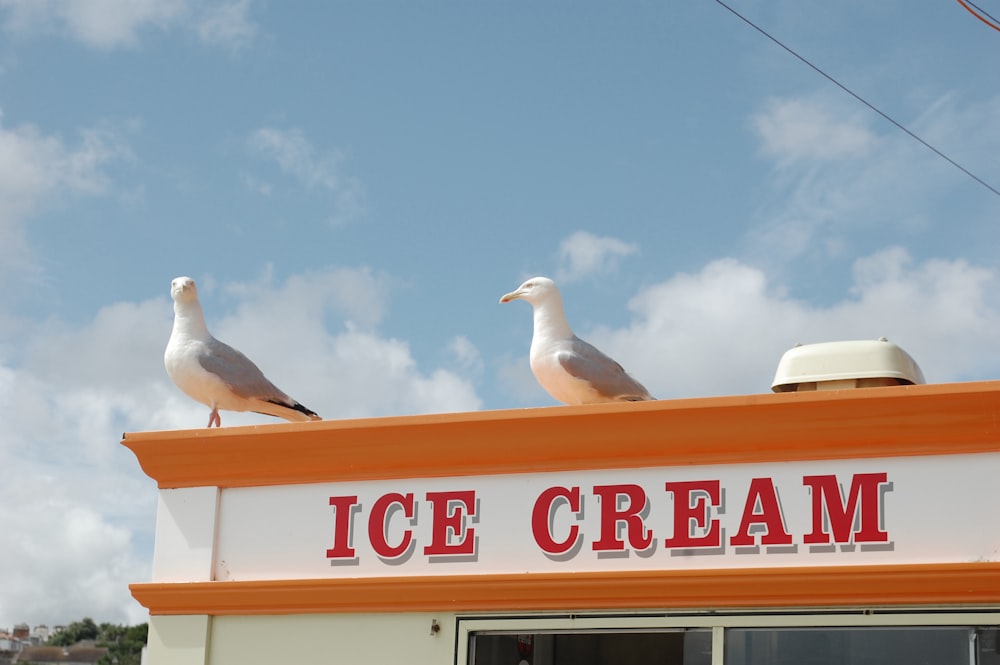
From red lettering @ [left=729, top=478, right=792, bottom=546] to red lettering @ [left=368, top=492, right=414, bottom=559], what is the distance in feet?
5.47

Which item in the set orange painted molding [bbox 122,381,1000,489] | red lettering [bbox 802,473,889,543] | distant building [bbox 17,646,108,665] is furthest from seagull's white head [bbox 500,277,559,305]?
distant building [bbox 17,646,108,665]

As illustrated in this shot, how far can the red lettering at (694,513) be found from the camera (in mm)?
6203

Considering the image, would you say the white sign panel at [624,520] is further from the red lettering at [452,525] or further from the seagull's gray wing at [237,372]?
the seagull's gray wing at [237,372]

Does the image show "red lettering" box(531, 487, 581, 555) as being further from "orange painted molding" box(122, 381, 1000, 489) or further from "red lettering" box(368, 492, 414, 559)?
"red lettering" box(368, 492, 414, 559)

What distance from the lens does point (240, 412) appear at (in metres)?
8.16

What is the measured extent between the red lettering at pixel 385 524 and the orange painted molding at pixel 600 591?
181 millimetres

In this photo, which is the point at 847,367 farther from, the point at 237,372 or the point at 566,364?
the point at 237,372

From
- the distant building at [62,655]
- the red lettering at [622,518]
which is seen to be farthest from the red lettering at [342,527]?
the distant building at [62,655]

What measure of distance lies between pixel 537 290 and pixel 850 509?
244 centimetres

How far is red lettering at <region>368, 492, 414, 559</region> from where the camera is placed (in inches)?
267

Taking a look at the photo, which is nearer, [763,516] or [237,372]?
[763,516]

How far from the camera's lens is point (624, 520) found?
6.38 metres

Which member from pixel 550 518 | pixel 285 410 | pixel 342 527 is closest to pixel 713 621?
pixel 550 518

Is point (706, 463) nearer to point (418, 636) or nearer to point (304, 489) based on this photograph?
point (418, 636)
